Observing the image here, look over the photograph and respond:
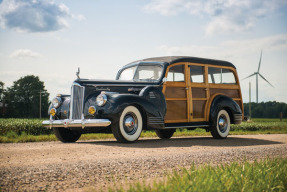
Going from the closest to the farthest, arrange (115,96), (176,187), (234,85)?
(176,187) < (115,96) < (234,85)

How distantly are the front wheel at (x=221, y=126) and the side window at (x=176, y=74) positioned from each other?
6.04ft

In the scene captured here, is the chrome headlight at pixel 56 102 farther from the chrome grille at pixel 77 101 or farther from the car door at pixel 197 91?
the car door at pixel 197 91

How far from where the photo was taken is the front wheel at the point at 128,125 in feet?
26.0

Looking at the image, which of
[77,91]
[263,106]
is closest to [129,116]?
[77,91]

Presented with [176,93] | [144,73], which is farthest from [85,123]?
[176,93]

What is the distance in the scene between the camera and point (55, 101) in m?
9.33

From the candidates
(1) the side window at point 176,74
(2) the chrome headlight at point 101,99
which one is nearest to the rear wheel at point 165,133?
(1) the side window at point 176,74

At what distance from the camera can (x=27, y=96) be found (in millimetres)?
59906

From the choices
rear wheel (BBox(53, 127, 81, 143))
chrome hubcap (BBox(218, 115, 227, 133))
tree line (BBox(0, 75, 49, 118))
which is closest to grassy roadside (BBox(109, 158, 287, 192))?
rear wheel (BBox(53, 127, 81, 143))

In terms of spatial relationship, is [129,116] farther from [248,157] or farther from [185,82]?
[248,157]

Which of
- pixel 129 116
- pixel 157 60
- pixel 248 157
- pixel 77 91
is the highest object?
pixel 157 60

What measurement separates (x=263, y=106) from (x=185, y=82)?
68571 millimetres

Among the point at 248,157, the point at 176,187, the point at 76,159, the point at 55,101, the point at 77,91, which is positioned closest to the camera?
the point at 176,187

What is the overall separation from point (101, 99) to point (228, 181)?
4.74 metres
